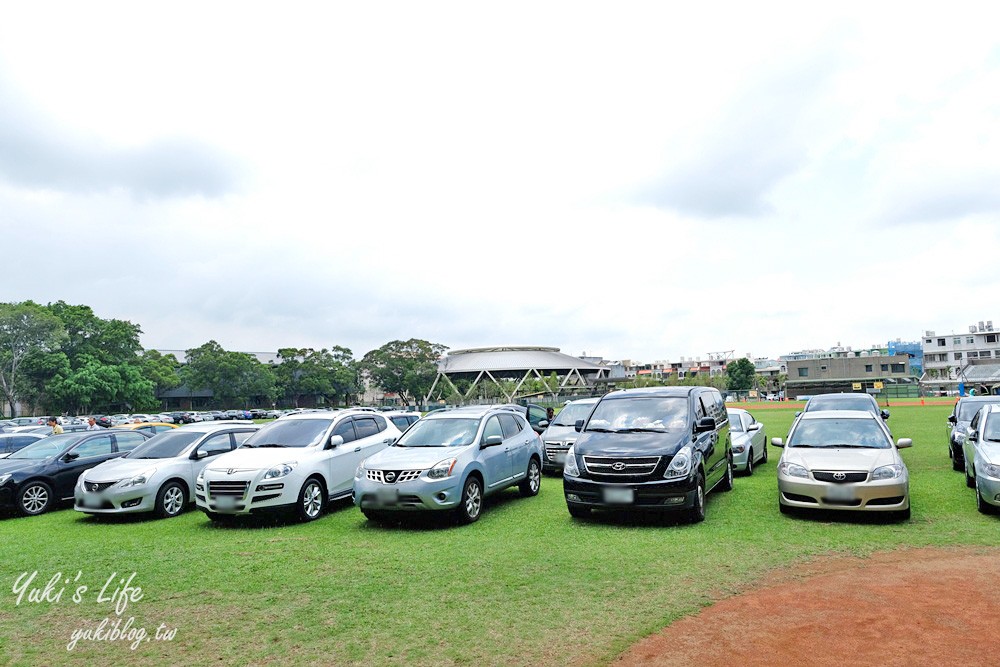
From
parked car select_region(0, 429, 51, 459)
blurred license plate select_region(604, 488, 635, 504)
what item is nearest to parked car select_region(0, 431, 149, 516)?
parked car select_region(0, 429, 51, 459)

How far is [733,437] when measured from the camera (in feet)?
44.7

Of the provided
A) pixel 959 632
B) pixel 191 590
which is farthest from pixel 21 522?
pixel 959 632

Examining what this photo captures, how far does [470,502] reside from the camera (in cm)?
941

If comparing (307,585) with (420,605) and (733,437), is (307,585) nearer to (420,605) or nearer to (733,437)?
(420,605)

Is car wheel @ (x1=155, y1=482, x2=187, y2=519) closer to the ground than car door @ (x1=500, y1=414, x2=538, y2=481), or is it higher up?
closer to the ground

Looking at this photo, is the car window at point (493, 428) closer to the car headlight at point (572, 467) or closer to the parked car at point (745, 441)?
the car headlight at point (572, 467)

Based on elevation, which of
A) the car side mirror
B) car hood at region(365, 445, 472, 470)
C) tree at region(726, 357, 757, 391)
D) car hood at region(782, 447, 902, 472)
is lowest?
tree at region(726, 357, 757, 391)

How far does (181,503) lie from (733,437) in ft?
35.7

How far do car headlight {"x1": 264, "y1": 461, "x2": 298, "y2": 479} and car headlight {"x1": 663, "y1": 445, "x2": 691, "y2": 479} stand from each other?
5603 millimetres

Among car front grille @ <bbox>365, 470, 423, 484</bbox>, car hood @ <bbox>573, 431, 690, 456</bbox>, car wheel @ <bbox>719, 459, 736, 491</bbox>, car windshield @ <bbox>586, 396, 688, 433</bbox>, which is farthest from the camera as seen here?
car wheel @ <bbox>719, 459, 736, 491</bbox>

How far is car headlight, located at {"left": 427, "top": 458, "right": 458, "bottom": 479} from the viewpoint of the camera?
901 centimetres

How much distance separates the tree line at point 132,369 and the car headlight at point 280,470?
58045 mm

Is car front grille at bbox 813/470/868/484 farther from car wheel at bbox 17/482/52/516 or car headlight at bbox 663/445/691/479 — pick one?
car wheel at bbox 17/482/52/516

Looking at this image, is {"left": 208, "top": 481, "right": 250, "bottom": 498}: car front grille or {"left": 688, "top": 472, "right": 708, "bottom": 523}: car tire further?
{"left": 208, "top": 481, "right": 250, "bottom": 498}: car front grille
